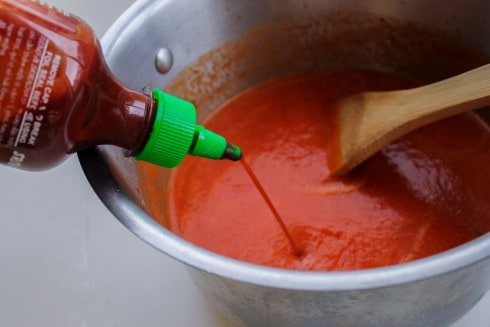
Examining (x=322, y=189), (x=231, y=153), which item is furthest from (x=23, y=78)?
(x=322, y=189)

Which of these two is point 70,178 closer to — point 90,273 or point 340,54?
point 90,273

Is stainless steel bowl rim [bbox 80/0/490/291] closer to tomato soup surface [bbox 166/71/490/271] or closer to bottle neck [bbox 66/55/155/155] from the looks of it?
bottle neck [bbox 66/55/155/155]

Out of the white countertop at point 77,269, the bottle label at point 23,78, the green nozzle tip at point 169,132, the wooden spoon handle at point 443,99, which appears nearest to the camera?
the bottle label at point 23,78

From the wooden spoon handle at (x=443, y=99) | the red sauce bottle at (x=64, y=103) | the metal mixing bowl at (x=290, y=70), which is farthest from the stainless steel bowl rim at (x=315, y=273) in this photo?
the wooden spoon handle at (x=443, y=99)

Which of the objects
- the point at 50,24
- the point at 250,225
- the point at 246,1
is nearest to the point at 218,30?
the point at 246,1

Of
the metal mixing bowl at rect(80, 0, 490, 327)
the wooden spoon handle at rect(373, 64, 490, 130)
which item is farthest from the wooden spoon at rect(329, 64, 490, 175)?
the metal mixing bowl at rect(80, 0, 490, 327)

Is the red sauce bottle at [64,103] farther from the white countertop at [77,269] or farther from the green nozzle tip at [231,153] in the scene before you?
the white countertop at [77,269]
